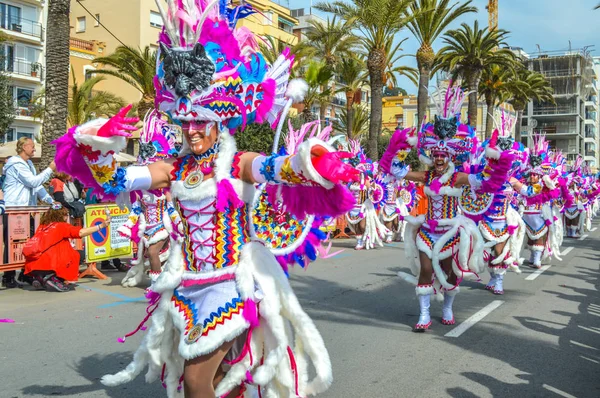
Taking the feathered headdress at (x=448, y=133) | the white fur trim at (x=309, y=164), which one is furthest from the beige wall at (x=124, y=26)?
the white fur trim at (x=309, y=164)

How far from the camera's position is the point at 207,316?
323 centimetres

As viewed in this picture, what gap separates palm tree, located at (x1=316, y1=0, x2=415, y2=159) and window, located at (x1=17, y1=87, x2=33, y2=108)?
78.8 ft

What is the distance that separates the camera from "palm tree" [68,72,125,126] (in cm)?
2731

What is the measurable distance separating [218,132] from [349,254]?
11025 millimetres

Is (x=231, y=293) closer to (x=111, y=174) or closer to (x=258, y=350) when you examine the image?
(x=258, y=350)

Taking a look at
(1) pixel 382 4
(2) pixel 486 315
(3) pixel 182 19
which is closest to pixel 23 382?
(3) pixel 182 19

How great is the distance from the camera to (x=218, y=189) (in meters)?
3.38

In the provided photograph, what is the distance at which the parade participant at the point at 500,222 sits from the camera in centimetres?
912

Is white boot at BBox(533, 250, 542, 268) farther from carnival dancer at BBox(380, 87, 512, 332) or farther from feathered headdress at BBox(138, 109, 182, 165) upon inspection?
feathered headdress at BBox(138, 109, 182, 165)

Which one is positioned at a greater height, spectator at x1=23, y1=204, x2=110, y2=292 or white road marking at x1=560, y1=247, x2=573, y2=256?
spectator at x1=23, y1=204, x2=110, y2=292

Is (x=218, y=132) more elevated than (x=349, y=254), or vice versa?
(x=218, y=132)

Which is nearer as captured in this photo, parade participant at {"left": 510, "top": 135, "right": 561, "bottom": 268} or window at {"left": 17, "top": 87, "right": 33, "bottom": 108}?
parade participant at {"left": 510, "top": 135, "right": 561, "bottom": 268}

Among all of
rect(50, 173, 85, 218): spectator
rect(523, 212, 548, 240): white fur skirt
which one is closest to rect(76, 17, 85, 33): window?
rect(50, 173, 85, 218): spectator

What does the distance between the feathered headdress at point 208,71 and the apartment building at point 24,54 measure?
3882 centimetres
